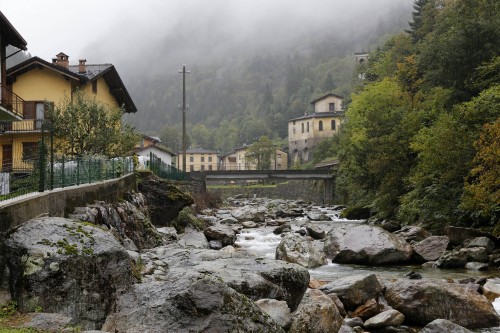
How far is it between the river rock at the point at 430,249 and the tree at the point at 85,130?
18.8m

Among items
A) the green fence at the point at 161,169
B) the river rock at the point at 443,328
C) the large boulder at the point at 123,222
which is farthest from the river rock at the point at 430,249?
the green fence at the point at 161,169

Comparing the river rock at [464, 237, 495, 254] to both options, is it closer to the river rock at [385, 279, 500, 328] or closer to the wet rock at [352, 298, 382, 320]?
the river rock at [385, 279, 500, 328]

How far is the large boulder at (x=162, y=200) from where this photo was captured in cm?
2847

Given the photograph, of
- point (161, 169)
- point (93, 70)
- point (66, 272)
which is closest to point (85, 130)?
point (161, 169)

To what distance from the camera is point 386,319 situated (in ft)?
41.3

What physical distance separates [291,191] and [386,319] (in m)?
81.1

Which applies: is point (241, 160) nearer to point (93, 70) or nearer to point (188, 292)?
point (93, 70)

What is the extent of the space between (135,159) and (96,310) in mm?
20945

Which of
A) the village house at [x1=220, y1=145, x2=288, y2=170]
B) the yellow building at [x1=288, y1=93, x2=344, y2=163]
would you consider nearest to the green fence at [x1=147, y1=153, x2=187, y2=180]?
the village house at [x1=220, y1=145, x2=288, y2=170]

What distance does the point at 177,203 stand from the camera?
2920 cm

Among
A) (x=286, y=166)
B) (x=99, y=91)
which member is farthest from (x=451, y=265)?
(x=286, y=166)

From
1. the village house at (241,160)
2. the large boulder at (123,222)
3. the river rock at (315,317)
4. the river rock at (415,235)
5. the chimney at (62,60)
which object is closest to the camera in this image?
the river rock at (315,317)

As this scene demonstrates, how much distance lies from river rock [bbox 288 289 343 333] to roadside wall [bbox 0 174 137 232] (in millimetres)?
5491

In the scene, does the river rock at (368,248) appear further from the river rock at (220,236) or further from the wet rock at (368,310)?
the wet rock at (368,310)
